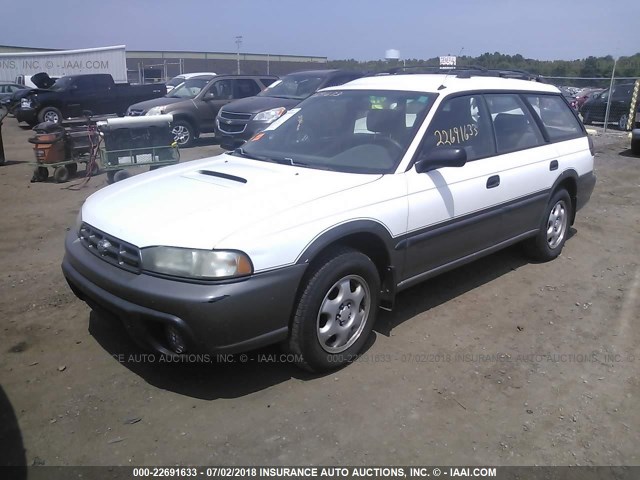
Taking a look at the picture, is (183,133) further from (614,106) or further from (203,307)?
(614,106)

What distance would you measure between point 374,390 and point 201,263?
1.29 m

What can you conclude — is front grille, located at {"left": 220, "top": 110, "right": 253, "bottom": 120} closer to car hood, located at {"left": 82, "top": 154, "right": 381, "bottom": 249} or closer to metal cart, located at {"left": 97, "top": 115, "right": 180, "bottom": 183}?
metal cart, located at {"left": 97, "top": 115, "right": 180, "bottom": 183}

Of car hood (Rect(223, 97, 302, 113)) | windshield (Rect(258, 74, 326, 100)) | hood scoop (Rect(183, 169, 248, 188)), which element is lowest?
hood scoop (Rect(183, 169, 248, 188))

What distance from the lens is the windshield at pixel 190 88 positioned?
13.9 metres

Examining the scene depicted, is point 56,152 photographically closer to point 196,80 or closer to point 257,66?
point 196,80

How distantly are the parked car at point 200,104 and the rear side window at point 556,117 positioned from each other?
9.10 meters

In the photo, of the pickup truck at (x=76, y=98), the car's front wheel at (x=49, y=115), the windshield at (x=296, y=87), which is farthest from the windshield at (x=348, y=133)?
the car's front wheel at (x=49, y=115)

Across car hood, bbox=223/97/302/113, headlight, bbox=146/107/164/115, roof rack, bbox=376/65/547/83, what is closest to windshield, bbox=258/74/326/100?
car hood, bbox=223/97/302/113

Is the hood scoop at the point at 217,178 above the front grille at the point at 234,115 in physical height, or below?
below

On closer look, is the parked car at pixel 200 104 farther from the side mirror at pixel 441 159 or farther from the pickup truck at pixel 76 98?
the side mirror at pixel 441 159

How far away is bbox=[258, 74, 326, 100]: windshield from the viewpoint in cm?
1133

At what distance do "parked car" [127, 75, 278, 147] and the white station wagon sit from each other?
8.76m

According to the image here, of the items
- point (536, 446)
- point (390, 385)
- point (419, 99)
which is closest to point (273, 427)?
point (390, 385)

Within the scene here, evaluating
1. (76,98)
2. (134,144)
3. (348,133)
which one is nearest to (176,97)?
(134,144)
